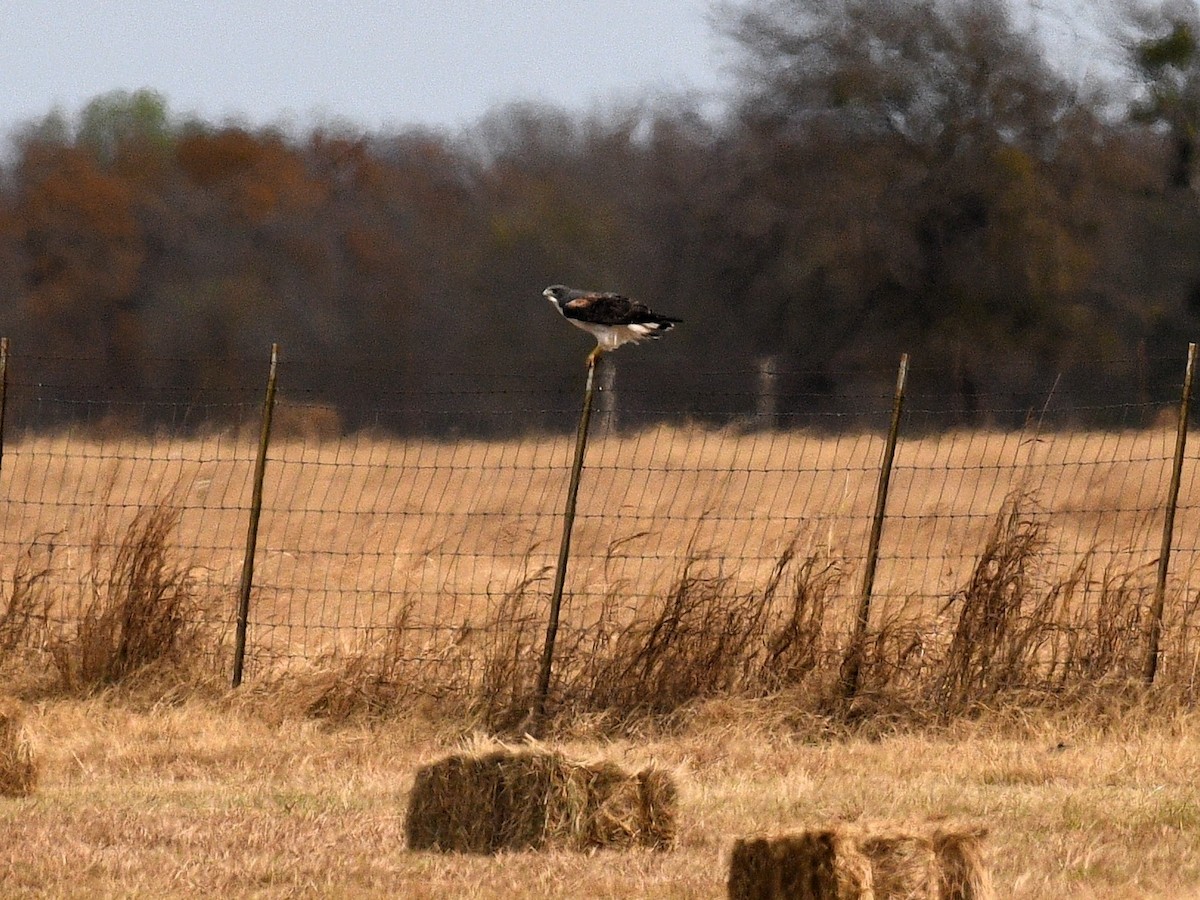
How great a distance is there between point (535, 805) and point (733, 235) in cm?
2369

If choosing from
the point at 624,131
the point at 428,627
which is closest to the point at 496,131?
the point at 624,131

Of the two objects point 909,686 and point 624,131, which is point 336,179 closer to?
point 624,131

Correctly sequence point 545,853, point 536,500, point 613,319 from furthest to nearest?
point 536,500, point 613,319, point 545,853

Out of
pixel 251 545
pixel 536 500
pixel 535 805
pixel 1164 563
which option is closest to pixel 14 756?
pixel 535 805

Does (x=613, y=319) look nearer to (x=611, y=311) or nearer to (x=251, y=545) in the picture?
(x=611, y=311)

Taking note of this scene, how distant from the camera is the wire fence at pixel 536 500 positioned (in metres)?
10.7

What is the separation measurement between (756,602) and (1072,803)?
2766 millimetres

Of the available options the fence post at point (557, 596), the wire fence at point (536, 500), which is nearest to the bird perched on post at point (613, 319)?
the fence post at point (557, 596)

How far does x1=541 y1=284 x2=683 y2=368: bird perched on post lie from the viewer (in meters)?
9.62

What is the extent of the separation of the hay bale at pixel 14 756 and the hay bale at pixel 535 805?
74.5 inches

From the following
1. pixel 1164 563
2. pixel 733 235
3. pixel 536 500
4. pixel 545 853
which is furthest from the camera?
pixel 733 235

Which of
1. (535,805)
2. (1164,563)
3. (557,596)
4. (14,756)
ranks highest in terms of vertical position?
(1164,563)

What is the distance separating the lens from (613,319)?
965cm

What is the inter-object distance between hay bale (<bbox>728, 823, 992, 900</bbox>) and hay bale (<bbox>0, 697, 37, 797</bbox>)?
3.62m
